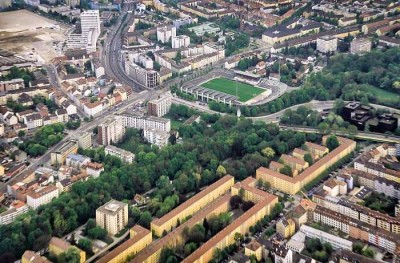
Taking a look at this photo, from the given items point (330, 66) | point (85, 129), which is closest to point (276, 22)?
point (330, 66)

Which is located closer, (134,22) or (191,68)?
(191,68)

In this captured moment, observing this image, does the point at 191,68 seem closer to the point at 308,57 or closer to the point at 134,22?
the point at 308,57

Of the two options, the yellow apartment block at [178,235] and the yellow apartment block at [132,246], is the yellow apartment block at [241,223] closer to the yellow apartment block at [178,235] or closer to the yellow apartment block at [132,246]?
the yellow apartment block at [178,235]

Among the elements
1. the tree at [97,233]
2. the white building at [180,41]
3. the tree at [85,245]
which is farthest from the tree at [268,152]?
the white building at [180,41]

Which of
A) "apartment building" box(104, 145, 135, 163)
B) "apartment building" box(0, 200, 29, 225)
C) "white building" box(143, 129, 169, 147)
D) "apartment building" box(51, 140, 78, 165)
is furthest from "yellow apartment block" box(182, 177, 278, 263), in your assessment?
"apartment building" box(51, 140, 78, 165)

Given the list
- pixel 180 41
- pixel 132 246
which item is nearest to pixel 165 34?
pixel 180 41
